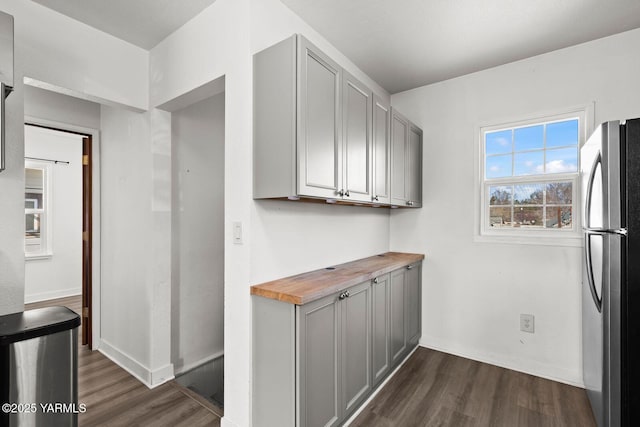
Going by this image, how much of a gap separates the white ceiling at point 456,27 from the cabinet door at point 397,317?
6.10 ft

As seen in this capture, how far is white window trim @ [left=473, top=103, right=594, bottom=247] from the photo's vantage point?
8.13ft

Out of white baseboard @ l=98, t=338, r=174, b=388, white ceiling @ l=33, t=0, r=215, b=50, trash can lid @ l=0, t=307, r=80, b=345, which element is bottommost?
white baseboard @ l=98, t=338, r=174, b=388

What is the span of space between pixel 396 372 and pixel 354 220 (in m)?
1.35

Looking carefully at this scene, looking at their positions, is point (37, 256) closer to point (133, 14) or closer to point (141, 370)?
point (141, 370)

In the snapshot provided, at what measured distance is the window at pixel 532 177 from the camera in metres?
2.55

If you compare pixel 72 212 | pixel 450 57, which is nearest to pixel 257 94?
pixel 450 57

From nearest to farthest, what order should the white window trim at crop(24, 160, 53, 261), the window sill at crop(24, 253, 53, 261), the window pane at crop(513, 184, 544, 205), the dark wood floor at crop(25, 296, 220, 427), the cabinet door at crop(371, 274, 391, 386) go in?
the dark wood floor at crop(25, 296, 220, 427) → the cabinet door at crop(371, 274, 391, 386) → the window pane at crop(513, 184, 544, 205) → the window sill at crop(24, 253, 53, 261) → the white window trim at crop(24, 160, 53, 261)

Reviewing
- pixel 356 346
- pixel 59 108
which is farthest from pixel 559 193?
pixel 59 108

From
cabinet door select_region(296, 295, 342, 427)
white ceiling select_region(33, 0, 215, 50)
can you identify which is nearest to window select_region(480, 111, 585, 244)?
cabinet door select_region(296, 295, 342, 427)

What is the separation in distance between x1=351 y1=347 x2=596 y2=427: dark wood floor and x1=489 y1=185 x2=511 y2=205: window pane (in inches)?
58.8

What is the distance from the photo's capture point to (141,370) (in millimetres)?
2521

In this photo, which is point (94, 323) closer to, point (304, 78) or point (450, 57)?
point (304, 78)

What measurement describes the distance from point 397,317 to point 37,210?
5.47 meters

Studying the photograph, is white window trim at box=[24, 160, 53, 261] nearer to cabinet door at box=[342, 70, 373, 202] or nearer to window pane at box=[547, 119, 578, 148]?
cabinet door at box=[342, 70, 373, 202]
